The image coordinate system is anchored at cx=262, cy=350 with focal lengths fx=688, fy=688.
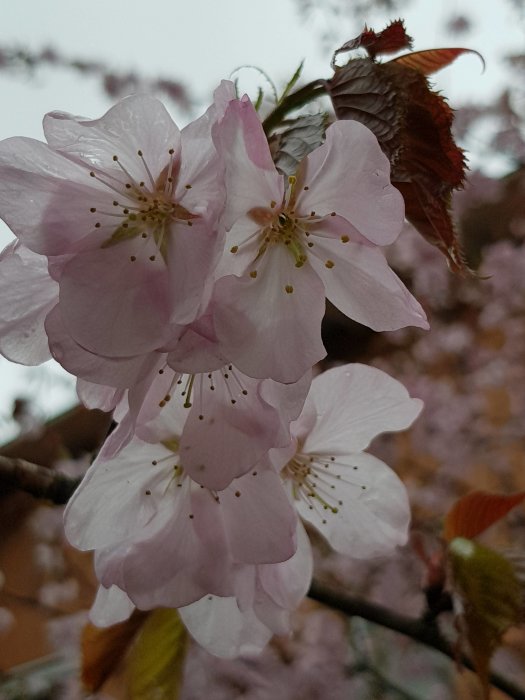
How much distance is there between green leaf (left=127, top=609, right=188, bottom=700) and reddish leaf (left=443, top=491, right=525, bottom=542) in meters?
0.28

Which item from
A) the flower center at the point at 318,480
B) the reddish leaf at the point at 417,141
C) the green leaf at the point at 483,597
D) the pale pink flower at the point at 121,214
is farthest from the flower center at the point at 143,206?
the green leaf at the point at 483,597

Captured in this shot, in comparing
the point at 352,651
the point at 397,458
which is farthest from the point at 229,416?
the point at 397,458

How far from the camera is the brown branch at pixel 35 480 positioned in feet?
1.58

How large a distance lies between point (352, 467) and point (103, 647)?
1.11ft

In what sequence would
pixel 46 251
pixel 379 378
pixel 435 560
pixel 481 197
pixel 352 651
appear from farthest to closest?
pixel 481 197, pixel 352 651, pixel 435 560, pixel 379 378, pixel 46 251

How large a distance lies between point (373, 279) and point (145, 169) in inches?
5.1

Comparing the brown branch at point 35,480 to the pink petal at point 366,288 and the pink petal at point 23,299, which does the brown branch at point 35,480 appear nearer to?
the pink petal at point 23,299

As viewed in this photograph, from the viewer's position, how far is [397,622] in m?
0.70

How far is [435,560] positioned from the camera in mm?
709

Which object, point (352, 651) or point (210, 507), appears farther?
point (352, 651)

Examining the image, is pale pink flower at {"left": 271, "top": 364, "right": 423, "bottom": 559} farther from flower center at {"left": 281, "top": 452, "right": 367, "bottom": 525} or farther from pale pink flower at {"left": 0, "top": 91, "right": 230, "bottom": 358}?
pale pink flower at {"left": 0, "top": 91, "right": 230, "bottom": 358}

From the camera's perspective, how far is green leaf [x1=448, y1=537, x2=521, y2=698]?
55 centimetres

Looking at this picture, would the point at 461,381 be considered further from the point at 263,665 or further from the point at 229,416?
the point at 229,416

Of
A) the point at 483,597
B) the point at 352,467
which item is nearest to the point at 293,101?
the point at 352,467
